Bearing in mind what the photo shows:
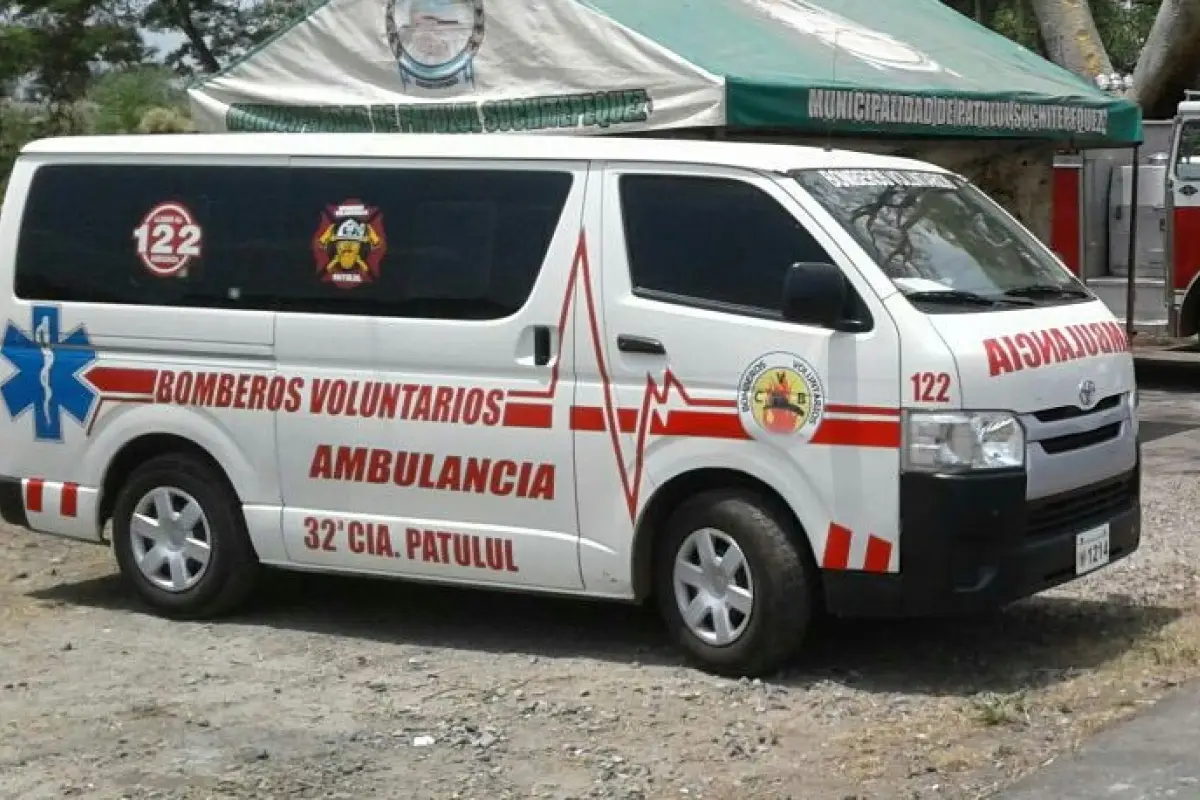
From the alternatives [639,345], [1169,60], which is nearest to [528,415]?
[639,345]

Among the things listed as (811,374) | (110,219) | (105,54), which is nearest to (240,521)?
(110,219)

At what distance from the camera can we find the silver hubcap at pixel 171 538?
8.24 meters

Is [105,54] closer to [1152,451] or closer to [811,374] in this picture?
[1152,451]

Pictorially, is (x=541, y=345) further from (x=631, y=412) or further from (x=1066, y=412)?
(x=1066, y=412)

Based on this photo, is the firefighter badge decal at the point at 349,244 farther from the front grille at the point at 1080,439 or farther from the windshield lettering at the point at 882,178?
the front grille at the point at 1080,439

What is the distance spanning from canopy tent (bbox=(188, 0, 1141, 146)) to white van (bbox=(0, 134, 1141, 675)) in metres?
2.42

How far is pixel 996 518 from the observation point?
6613 millimetres

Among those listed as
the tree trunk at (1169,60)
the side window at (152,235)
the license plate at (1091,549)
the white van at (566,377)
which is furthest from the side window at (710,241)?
the tree trunk at (1169,60)

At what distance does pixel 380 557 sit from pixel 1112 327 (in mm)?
2949

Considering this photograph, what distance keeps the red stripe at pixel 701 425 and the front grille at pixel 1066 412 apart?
1022mm

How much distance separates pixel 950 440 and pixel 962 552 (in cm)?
38

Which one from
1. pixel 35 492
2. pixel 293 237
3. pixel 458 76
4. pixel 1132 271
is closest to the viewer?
pixel 293 237

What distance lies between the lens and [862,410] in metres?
6.64

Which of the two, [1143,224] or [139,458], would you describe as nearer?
[139,458]
